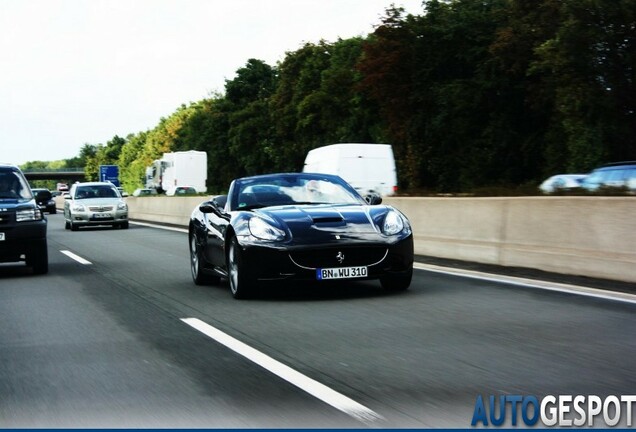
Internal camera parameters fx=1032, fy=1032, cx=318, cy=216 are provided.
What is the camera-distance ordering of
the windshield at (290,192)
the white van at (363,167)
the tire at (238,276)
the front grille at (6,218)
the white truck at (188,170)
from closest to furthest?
the tire at (238,276)
the windshield at (290,192)
the front grille at (6,218)
the white van at (363,167)
the white truck at (188,170)

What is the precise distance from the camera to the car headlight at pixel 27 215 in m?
14.9

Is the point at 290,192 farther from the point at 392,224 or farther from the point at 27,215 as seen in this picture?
the point at 27,215

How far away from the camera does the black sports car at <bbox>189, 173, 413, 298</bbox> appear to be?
10.3 metres

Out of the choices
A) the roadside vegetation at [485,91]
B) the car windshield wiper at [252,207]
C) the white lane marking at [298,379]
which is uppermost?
the roadside vegetation at [485,91]

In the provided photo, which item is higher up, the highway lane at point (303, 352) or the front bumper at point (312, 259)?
the front bumper at point (312, 259)

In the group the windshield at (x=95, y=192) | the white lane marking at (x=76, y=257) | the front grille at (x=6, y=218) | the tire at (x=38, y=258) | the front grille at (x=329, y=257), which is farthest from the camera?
the windshield at (x=95, y=192)

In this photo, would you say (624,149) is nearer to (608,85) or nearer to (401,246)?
(608,85)

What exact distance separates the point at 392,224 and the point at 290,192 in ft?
4.93

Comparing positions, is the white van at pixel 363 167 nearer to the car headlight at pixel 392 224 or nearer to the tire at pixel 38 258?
the tire at pixel 38 258

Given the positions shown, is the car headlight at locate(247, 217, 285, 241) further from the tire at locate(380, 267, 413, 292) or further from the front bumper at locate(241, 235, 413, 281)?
the tire at locate(380, 267, 413, 292)

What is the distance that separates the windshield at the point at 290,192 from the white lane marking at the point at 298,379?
3.10 m

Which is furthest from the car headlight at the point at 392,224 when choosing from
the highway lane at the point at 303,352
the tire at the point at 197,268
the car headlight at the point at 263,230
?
the tire at the point at 197,268

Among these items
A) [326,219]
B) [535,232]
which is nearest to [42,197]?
[326,219]

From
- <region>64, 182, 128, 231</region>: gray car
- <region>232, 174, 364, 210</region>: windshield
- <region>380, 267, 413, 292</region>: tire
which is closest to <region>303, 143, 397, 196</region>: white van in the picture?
<region>64, 182, 128, 231</region>: gray car
